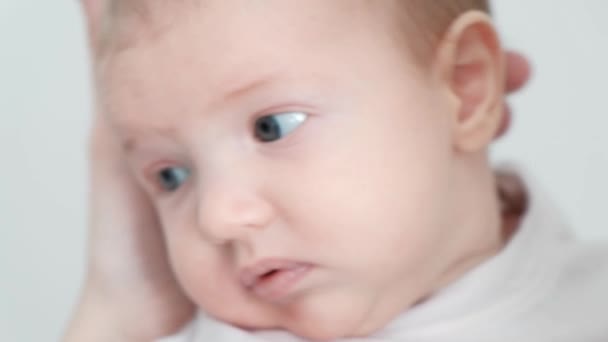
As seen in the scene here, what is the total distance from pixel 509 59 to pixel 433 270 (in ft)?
0.98

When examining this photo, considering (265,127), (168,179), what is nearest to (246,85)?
(265,127)

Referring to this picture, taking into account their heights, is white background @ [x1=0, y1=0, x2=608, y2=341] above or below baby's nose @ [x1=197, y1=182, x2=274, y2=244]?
above

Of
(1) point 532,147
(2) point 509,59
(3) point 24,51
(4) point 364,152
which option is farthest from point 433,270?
(3) point 24,51

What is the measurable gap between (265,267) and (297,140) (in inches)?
3.9

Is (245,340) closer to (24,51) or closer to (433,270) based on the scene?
(433,270)

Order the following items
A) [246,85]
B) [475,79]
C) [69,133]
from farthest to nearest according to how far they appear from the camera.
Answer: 1. [69,133]
2. [475,79]
3. [246,85]

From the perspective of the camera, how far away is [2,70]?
121 cm

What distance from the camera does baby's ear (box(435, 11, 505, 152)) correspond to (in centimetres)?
75

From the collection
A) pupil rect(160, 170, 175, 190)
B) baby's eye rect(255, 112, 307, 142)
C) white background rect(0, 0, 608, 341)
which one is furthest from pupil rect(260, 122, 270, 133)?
white background rect(0, 0, 608, 341)

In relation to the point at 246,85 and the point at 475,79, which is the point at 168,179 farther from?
the point at 475,79

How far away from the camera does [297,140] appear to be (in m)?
0.68

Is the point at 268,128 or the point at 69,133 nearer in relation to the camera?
the point at 268,128

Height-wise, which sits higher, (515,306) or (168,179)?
(168,179)

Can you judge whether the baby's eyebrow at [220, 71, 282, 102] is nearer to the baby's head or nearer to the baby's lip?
the baby's head
